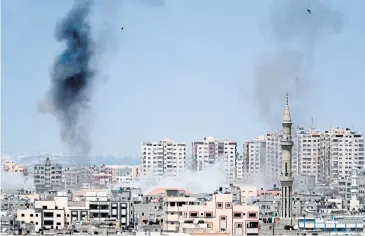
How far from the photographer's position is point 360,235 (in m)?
25.6

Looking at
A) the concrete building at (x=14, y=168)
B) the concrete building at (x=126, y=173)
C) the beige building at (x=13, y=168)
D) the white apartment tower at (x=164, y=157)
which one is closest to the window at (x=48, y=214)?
the concrete building at (x=14, y=168)

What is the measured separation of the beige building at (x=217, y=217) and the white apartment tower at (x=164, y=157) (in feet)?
98.2

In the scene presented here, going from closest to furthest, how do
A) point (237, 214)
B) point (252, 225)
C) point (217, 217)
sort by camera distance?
point (217, 217)
point (237, 214)
point (252, 225)


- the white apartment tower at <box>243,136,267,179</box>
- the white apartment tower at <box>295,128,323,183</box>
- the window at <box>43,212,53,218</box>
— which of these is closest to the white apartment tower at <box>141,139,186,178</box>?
the white apartment tower at <box>243,136,267,179</box>

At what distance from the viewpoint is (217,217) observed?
24172mm

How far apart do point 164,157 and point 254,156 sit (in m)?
3.18

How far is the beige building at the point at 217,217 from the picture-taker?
23.8 m

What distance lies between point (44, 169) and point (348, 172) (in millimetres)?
10299

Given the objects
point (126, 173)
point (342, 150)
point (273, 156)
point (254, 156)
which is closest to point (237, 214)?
point (273, 156)

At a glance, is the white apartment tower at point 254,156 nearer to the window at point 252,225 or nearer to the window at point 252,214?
the window at point 252,214

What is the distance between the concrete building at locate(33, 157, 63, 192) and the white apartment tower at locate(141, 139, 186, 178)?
3.63 metres

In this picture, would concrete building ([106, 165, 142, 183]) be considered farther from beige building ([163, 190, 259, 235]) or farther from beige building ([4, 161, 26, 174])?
beige building ([163, 190, 259, 235])

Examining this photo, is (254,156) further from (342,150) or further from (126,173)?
(126,173)

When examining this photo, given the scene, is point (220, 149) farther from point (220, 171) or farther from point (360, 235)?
point (360, 235)
